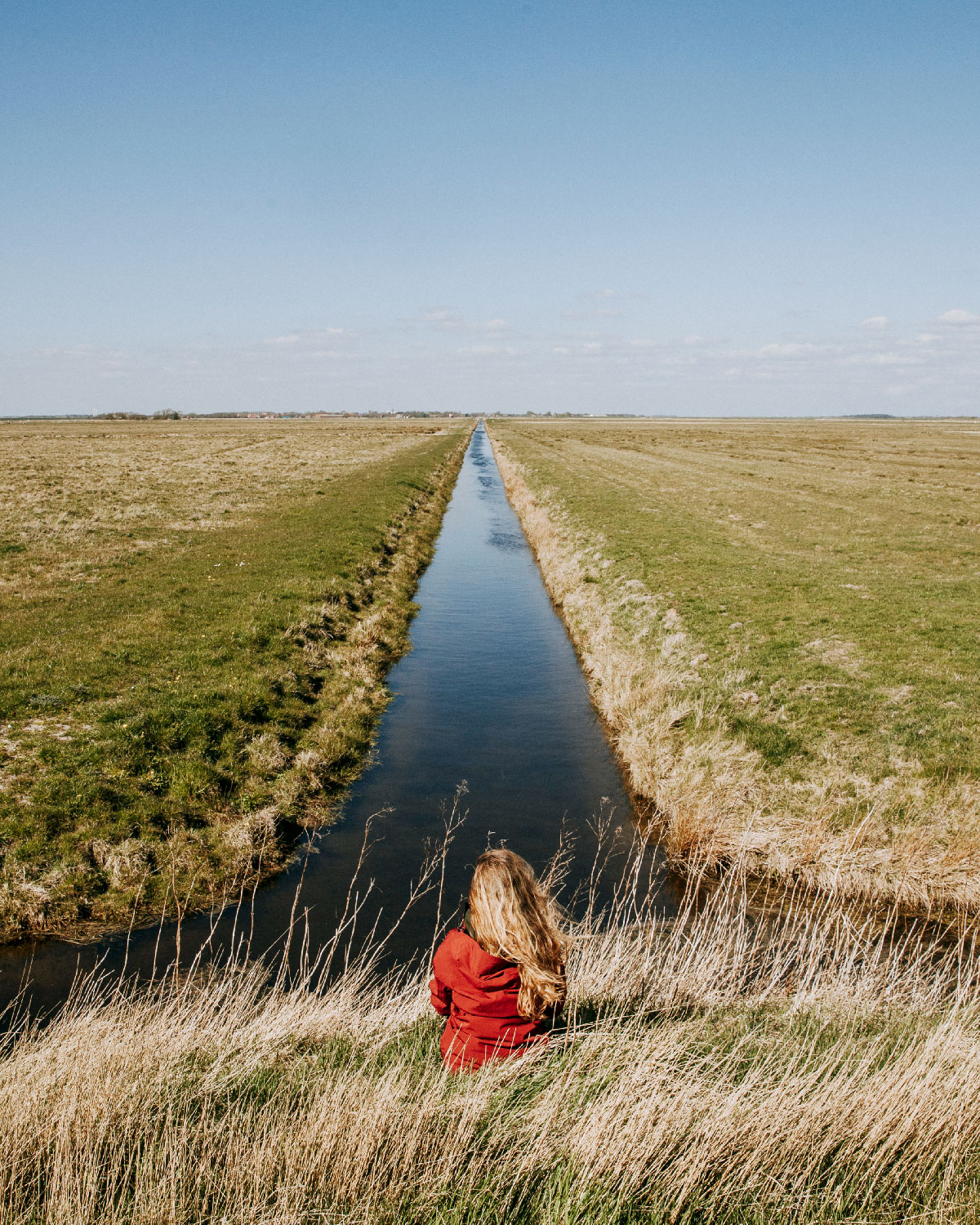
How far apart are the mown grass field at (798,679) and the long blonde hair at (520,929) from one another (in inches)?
144

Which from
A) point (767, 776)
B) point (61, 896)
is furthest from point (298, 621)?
point (767, 776)

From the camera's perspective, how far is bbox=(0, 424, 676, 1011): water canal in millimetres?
7930

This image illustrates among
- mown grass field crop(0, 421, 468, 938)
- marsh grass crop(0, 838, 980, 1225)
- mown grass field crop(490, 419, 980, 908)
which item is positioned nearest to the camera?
marsh grass crop(0, 838, 980, 1225)

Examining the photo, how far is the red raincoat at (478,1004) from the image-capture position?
4.09m

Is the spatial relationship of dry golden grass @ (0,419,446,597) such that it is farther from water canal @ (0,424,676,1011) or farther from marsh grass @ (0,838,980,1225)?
marsh grass @ (0,838,980,1225)

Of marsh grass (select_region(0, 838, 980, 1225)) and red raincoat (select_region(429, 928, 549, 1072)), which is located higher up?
red raincoat (select_region(429, 928, 549, 1072))

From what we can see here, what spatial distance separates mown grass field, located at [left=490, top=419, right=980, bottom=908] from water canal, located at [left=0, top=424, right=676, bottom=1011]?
1097mm

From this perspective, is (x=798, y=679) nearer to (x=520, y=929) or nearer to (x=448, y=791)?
(x=448, y=791)

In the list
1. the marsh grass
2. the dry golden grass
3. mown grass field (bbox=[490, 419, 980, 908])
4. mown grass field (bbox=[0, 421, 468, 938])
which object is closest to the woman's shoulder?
the marsh grass

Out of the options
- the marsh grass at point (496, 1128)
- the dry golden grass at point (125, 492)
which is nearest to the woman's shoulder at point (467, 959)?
the marsh grass at point (496, 1128)

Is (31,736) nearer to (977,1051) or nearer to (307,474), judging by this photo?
(977,1051)

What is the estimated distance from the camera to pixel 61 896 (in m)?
8.10

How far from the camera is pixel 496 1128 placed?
3857mm

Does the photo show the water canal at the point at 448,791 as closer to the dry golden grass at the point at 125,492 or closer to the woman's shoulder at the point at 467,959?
the woman's shoulder at the point at 467,959
